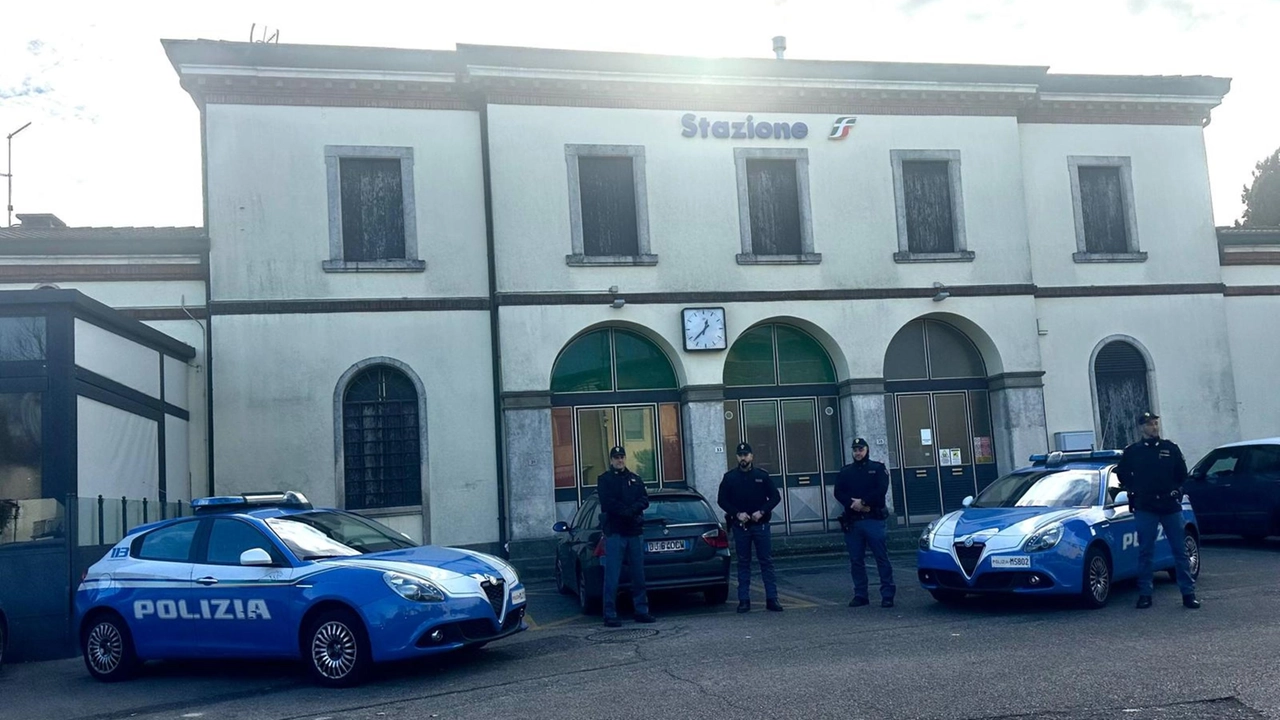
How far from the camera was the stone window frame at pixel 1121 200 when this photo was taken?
2248 cm

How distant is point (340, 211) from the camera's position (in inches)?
771

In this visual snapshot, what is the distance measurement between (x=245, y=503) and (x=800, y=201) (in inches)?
506

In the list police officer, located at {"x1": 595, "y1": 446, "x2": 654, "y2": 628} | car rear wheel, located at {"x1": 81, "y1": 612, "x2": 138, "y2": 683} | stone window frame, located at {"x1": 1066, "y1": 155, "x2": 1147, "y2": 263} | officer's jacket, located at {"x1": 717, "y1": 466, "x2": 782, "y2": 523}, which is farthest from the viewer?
stone window frame, located at {"x1": 1066, "y1": 155, "x2": 1147, "y2": 263}

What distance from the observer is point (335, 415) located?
19.1 meters

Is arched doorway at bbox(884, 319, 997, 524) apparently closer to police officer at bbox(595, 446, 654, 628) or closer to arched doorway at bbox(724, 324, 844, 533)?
arched doorway at bbox(724, 324, 844, 533)

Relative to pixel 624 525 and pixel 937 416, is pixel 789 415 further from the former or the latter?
pixel 624 525

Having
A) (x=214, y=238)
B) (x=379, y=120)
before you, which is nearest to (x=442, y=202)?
(x=379, y=120)

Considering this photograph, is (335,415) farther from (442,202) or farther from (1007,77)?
(1007,77)

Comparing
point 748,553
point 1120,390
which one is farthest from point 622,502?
point 1120,390

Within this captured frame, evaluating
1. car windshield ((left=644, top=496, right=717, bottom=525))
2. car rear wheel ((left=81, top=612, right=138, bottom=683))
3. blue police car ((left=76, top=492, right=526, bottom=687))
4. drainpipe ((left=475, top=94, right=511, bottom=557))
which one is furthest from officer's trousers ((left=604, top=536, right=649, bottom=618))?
drainpipe ((left=475, top=94, right=511, bottom=557))

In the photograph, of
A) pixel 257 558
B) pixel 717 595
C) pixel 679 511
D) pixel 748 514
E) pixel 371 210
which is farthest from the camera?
pixel 371 210

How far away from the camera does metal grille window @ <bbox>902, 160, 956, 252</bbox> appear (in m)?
21.7

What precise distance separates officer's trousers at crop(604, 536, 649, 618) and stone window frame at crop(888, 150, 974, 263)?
10789 millimetres

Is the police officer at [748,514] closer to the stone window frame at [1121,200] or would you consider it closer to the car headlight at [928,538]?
the car headlight at [928,538]
